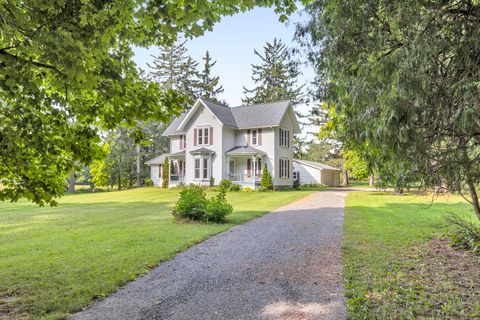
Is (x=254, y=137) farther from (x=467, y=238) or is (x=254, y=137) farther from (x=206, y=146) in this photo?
(x=467, y=238)

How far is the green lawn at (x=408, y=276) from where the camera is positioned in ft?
13.4

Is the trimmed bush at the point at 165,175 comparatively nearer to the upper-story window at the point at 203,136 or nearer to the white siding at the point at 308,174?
the upper-story window at the point at 203,136

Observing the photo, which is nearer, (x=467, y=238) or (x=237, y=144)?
(x=467, y=238)

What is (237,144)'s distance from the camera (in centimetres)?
2875

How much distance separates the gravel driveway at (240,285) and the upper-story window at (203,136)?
19806 millimetres

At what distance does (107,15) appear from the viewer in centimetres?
379

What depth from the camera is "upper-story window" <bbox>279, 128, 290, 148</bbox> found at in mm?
27969

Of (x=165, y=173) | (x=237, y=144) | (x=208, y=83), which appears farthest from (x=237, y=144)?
(x=208, y=83)

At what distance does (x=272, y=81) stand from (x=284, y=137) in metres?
22.3

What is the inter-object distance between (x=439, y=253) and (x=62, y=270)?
297 inches

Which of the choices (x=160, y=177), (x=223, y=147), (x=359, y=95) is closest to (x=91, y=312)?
(x=359, y=95)

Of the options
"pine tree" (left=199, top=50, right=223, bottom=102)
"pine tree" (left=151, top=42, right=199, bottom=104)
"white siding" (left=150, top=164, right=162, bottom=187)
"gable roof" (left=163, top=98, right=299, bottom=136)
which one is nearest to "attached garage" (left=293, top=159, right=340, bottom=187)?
"gable roof" (left=163, top=98, right=299, bottom=136)

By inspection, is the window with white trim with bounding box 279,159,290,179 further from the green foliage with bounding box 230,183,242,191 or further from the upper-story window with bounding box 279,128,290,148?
the green foliage with bounding box 230,183,242,191

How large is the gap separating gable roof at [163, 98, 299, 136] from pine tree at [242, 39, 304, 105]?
59.8 feet
